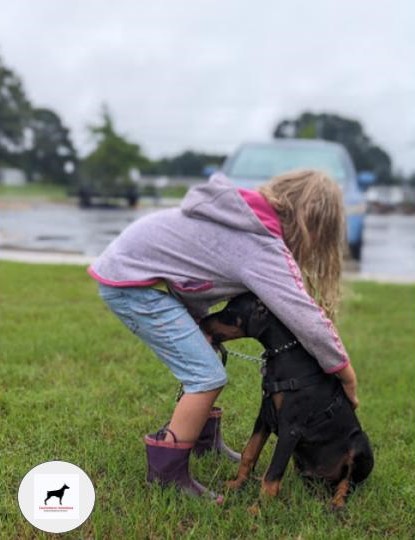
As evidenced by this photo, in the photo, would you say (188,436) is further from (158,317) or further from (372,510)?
(372,510)

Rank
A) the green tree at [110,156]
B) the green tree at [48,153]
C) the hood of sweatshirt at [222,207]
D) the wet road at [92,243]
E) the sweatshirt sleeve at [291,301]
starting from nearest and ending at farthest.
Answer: the sweatshirt sleeve at [291,301]
the hood of sweatshirt at [222,207]
the wet road at [92,243]
the green tree at [110,156]
the green tree at [48,153]

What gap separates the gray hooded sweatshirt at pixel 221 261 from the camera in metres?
2.43

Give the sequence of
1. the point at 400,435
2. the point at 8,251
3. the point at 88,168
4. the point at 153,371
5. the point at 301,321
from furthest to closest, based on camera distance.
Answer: the point at 88,168
the point at 8,251
the point at 153,371
the point at 400,435
the point at 301,321

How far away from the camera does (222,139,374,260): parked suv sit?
8.35 meters

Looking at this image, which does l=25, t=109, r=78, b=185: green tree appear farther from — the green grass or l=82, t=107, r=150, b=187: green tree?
the green grass

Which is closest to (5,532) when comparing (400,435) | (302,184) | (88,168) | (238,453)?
(238,453)

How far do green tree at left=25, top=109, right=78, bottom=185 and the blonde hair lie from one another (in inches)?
2666

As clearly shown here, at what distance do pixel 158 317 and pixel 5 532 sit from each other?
2.92 feet

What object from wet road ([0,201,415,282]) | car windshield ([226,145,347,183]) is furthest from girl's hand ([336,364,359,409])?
wet road ([0,201,415,282])

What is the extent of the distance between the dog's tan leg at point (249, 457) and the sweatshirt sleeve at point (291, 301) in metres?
0.39

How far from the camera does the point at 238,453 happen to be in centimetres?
301

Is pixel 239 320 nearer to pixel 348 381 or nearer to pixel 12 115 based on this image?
pixel 348 381

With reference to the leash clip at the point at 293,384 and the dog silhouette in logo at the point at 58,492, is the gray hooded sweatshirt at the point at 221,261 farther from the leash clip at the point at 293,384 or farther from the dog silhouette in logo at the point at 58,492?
the dog silhouette in logo at the point at 58,492
